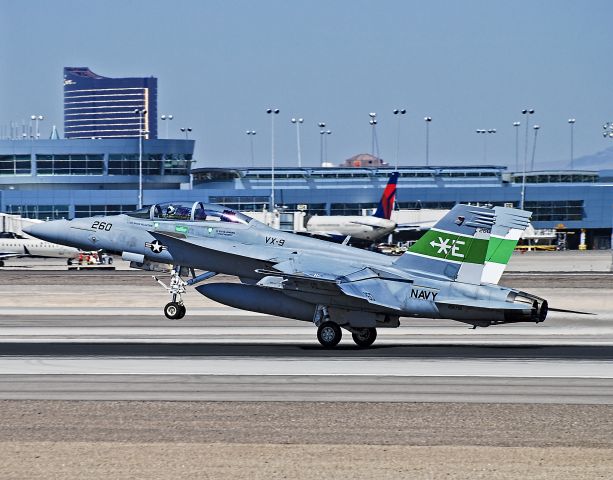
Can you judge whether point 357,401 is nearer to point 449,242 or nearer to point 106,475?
point 106,475

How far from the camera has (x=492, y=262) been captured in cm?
2684

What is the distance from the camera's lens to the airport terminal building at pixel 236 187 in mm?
107125

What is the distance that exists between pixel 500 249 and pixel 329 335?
15.4 ft

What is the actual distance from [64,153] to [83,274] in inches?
2313

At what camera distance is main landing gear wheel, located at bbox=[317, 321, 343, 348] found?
Result: 26.3 metres

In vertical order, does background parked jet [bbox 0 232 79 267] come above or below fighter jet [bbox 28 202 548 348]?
below

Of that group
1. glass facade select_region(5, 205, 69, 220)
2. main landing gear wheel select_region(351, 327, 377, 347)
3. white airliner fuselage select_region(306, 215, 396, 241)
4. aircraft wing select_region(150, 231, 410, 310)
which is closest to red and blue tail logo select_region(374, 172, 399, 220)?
white airliner fuselage select_region(306, 215, 396, 241)

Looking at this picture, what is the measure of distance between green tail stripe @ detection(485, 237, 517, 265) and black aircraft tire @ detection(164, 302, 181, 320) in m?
9.44

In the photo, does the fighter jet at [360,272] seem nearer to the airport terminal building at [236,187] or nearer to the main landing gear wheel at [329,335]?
the main landing gear wheel at [329,335]

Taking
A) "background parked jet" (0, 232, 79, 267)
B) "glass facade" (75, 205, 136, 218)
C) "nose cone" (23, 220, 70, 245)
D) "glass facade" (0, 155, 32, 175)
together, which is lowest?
"background parked jet" (0, 232, 79, 267)

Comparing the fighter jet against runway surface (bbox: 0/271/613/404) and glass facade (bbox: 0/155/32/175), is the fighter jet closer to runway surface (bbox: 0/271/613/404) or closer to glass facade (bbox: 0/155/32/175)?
runway surface (bbox: 0/271/613/404)

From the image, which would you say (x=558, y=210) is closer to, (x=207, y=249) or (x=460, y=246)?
(x=207, y=249)

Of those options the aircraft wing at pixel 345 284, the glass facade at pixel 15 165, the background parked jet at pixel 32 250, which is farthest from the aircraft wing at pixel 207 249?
the glass facade at pixel 15 165

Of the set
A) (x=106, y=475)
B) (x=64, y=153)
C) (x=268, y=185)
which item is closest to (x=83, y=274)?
(x=106, y=475)
